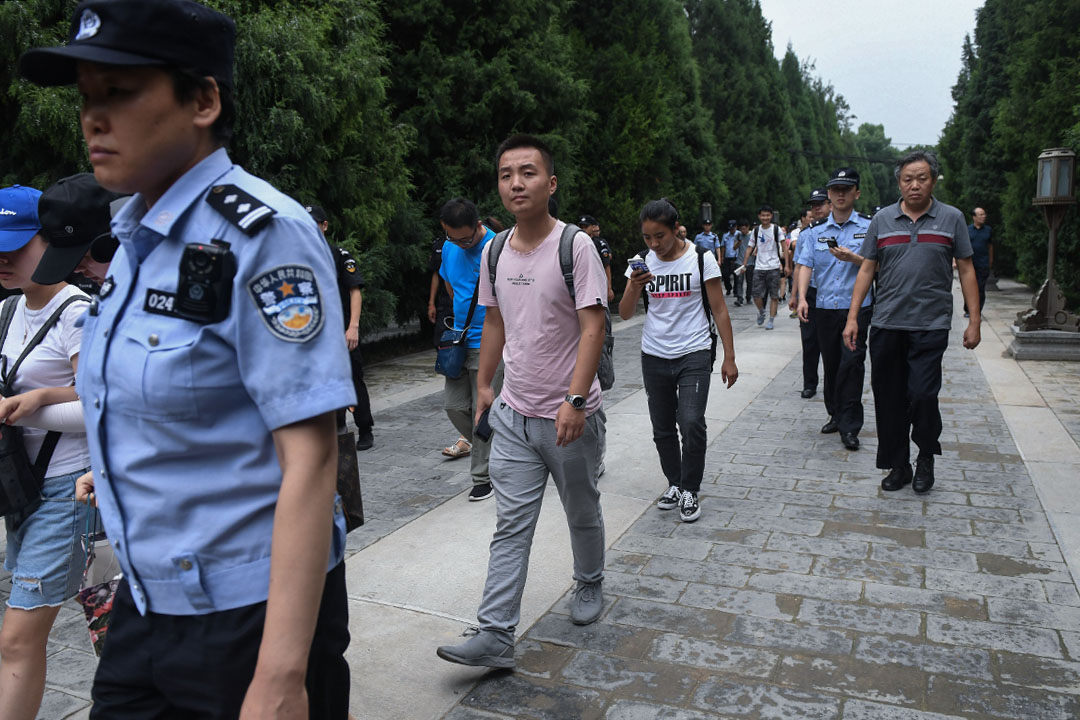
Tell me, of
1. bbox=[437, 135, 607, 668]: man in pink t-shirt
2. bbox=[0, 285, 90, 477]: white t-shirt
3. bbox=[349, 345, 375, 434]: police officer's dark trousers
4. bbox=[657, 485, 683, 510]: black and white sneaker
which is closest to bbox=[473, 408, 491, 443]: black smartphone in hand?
bbox=[437, 135, 607, 668]: man in pink t-shirt

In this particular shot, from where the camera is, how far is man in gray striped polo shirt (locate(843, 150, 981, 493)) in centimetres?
557

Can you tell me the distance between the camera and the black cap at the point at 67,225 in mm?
2482

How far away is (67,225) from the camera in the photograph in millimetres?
2502

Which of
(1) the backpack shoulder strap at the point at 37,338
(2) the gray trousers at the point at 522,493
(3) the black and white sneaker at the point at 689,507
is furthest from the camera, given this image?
(3) the black and white sneaker at the point at 689,507

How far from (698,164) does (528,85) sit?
41.7ft

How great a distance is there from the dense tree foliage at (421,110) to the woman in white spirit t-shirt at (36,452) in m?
6.21

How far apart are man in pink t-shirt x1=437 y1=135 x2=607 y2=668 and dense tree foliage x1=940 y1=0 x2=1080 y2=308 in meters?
12.4

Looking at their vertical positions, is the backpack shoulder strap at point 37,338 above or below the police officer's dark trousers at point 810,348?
above

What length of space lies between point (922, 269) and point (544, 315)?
3175mm

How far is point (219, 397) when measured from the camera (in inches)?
55.1

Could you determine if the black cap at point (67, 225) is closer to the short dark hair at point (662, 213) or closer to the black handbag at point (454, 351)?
the short dark hair at point (662, 213)

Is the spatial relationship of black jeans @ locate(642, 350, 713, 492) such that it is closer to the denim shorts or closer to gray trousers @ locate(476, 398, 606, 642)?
gray trousers @ locate(476, 398, 606, 642)

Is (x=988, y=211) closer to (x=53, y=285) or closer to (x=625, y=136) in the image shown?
(x=625, y=136)

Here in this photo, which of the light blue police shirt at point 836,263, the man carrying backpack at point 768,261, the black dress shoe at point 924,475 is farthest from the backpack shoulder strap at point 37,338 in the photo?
the man carrying backpack at point 768,261
